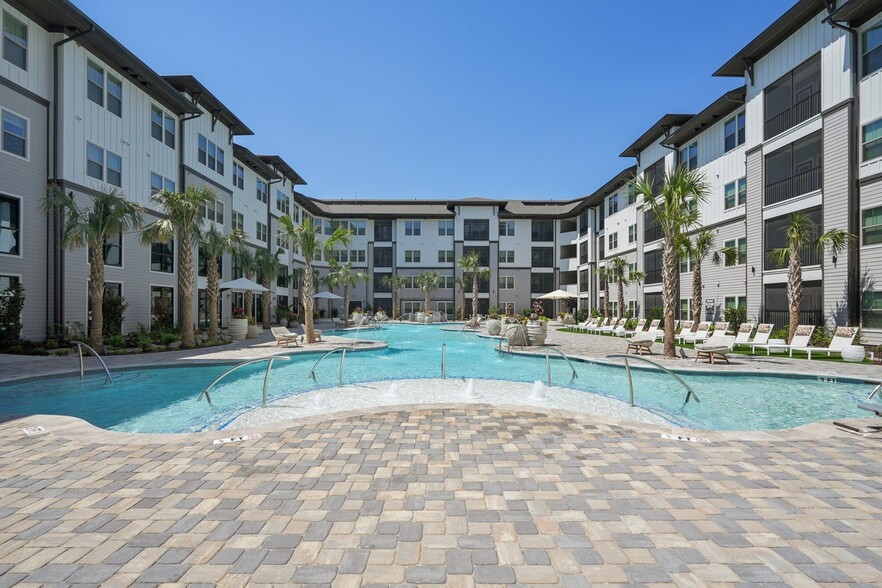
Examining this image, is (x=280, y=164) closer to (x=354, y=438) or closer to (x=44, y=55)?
(x=44, y=55)

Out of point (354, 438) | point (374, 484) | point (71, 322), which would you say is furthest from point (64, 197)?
point (374, 484)

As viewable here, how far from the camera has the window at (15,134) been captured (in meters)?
14.2

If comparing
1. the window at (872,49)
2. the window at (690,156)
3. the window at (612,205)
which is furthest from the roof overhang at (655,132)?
the window at (872,49)

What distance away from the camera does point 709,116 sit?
2311 centimetres

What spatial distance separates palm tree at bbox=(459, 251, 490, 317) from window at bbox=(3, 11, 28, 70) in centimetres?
3534

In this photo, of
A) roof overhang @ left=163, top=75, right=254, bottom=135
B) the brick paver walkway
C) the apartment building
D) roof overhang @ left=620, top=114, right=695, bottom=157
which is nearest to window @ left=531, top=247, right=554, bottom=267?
the apartment building

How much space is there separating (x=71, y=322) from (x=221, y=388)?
10.0 metres

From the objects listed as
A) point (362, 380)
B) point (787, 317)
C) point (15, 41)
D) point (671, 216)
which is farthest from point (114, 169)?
point (787, 317)

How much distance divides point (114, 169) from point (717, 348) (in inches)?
956

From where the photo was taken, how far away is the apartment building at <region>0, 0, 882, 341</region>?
1498 centimetres

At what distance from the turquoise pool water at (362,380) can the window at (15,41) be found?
11916mm

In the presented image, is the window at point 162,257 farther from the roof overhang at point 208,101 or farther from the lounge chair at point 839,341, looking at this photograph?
the lounge chair at point 839,341

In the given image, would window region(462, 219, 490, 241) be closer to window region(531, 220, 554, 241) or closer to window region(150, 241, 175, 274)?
window region(531, 220, 554, 241)

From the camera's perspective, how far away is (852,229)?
627 inches
